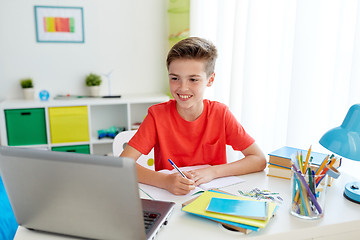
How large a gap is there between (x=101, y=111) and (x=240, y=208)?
286 cm

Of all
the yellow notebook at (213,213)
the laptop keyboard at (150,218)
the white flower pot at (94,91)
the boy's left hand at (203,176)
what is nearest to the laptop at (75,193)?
the laptop keyboard at (150,218)

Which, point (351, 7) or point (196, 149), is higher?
point (351, 7)

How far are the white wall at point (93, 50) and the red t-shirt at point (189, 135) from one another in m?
2.18

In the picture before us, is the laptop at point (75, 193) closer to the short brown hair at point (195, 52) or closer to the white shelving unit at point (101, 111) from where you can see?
the short brown hair at point (195, 52)

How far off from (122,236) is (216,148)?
834 mm

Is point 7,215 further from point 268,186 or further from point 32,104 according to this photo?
point 32,104

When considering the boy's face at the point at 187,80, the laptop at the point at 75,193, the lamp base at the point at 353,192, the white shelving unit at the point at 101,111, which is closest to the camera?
the laptop at the point at 75,193

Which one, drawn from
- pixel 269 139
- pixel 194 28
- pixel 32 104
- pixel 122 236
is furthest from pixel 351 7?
pixel 32 104

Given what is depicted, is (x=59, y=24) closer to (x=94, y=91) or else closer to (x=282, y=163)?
(x=94, y=91)

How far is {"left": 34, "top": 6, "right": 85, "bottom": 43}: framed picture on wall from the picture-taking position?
3.29m

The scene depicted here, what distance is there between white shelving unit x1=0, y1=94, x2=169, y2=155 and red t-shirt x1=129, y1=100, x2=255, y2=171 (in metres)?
1.79

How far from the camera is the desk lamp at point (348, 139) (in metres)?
0.90

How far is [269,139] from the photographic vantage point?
2037mm

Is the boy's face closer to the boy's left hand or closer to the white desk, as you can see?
the boy's left hand
